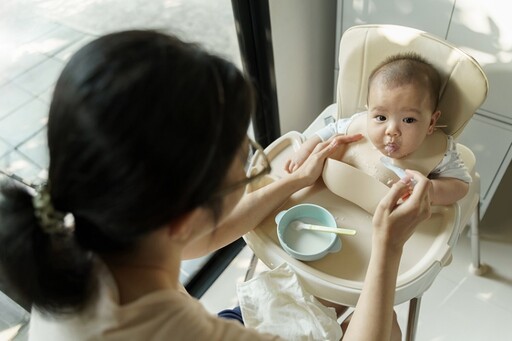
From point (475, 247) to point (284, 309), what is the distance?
34.6 inches

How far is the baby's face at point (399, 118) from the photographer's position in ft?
3.42

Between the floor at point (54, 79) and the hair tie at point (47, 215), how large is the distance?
510 millimetres

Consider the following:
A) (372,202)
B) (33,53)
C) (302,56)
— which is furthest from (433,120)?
(33,53)

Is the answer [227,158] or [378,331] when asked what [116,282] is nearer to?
[227,158]

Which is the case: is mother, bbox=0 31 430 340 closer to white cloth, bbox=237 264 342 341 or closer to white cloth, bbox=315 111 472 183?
white cloth, bbox=237 264 342 341

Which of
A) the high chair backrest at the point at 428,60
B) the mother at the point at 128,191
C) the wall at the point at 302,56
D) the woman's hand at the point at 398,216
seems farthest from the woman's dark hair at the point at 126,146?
the wall at the point at 302,56

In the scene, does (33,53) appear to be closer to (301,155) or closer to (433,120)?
(301,155)

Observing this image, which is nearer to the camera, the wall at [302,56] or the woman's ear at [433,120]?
the woman's ear at [433,120]

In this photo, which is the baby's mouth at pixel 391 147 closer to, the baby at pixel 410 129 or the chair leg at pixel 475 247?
the baby at pixel 410 129

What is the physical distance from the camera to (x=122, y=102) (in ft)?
1.56

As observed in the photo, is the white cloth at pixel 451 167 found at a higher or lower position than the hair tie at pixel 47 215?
lower

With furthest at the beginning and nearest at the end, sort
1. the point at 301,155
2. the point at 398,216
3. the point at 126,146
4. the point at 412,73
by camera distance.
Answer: the point at 301,155
the point at 412,73
the point at 398,216
the point at 126,146

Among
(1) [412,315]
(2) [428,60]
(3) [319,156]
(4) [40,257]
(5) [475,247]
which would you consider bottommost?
(5) [475,247]

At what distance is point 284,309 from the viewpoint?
96 centimetres
